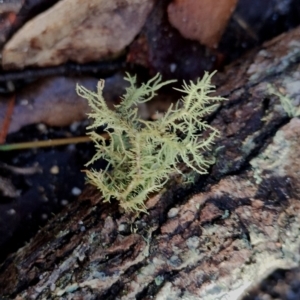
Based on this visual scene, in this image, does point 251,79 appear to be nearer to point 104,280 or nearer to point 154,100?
point 154,100

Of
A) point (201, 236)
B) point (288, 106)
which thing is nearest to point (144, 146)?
point (201, 236)

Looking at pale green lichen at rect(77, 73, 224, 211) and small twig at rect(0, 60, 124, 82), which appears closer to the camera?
pale green lichen at rect(77, 73, 224, 211)

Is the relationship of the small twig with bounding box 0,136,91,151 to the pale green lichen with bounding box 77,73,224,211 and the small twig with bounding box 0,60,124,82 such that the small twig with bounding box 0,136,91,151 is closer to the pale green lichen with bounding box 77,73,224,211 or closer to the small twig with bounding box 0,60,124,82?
the small twig with bounding box 0,60,124,82

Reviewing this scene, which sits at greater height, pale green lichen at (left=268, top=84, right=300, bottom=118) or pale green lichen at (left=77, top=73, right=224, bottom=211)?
pale green lichen at (left=268, top=84, right=300, bottom=118)

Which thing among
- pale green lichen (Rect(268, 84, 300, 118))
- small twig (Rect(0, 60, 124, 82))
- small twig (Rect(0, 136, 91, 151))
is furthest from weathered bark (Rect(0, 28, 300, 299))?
small twig (Rect(0, 60, 124, 82))

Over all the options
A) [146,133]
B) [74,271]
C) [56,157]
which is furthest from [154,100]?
[74,271]
